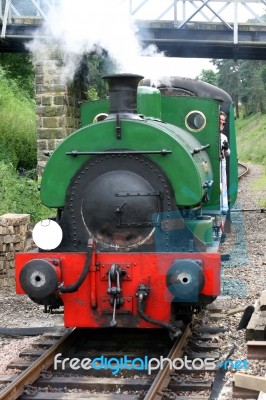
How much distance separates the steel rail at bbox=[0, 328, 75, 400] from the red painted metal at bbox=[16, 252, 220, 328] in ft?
0.77

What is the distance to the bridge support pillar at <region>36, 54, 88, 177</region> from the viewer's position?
15.8m

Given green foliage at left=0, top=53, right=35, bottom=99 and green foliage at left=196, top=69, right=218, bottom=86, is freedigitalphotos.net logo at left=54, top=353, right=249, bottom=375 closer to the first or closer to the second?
green foliage at left=0, top=53, right=35, bottom=99

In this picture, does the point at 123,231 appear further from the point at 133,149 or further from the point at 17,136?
the point at 17,136

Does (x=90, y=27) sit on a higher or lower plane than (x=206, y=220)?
higher

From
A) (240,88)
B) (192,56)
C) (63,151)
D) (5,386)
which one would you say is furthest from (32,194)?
(240,88)

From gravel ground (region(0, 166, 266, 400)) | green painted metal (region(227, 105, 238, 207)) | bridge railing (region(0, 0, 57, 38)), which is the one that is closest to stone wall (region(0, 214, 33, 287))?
gravel ground (region(0, 166, 266, 400))

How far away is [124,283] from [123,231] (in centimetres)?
42

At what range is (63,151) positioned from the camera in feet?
19.8

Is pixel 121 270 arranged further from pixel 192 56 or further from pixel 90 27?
pixel 192 56

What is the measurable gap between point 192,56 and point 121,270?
43.2 ft

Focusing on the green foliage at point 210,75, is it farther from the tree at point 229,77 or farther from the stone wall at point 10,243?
the stone wall at point 10,243

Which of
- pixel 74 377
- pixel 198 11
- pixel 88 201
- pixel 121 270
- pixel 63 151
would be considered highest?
pixel 198 11

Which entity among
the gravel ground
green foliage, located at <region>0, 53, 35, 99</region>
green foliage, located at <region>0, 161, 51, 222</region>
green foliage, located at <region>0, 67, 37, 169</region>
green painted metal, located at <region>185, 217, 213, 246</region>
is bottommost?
the gravel ground

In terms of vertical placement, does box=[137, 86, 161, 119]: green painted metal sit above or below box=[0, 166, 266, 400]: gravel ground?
above
